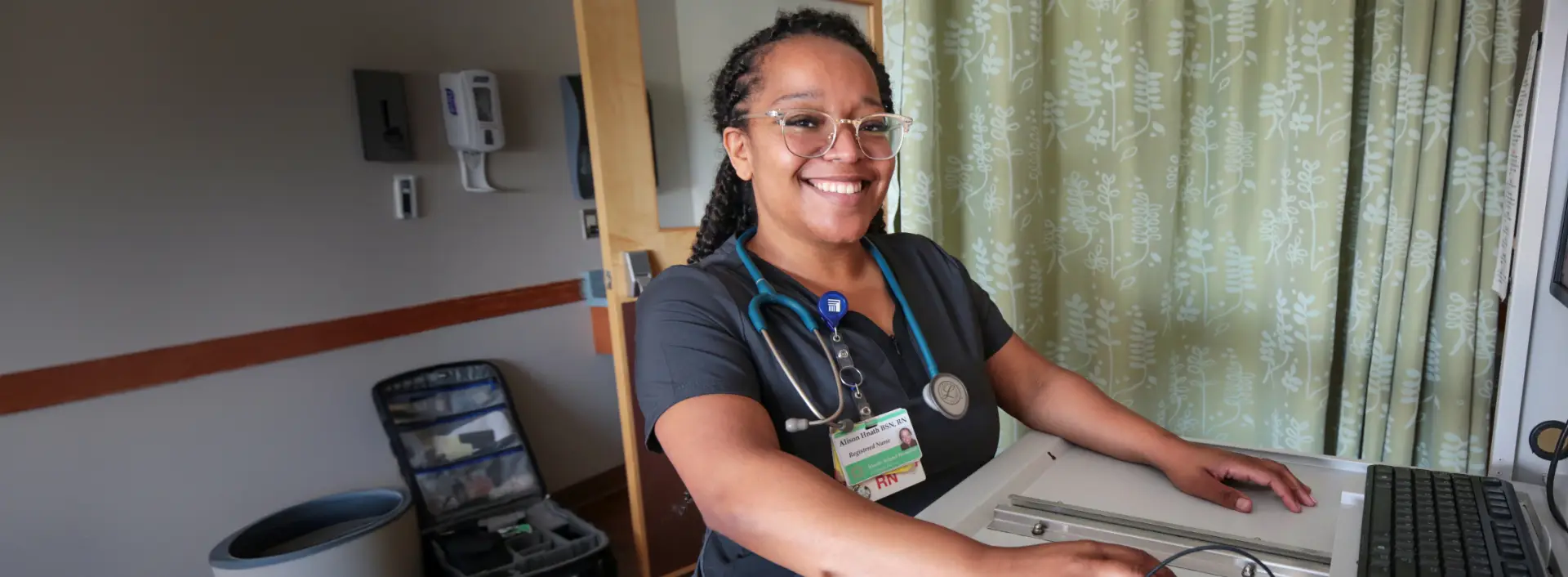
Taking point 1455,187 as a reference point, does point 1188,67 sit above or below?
above

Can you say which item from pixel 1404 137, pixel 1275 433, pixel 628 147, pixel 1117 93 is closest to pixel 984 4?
pixel 1117 93

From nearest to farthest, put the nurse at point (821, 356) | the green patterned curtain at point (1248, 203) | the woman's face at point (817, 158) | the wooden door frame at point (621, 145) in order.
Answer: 1. the nurse at point (821, 356)
2. the woman's face at point (817, 158)
3. the green patterned curtain at point (1248, 203)
4. the wooden door frame at point (621, 145)

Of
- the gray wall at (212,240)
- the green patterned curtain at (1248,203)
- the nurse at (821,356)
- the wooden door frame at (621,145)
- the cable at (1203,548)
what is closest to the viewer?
the cable at (1203,548)

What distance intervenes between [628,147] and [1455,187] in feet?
5.92

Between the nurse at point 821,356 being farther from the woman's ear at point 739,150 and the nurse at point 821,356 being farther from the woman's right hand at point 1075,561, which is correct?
the woman's right hand at point 1075,561

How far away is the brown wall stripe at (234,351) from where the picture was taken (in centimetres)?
186

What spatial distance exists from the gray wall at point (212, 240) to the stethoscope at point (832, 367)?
5.86 feet

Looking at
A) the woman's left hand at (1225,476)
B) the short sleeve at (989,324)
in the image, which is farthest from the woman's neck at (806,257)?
the woman's left hand at (1225,476)

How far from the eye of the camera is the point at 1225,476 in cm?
94

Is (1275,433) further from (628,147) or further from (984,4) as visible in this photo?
(628,147)

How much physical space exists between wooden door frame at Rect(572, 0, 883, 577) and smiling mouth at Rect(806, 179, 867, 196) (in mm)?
718

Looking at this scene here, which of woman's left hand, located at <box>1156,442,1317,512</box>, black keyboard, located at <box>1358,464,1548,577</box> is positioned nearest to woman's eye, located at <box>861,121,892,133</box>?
woman's left hand, located at <box>1156,442,1317,512</box>

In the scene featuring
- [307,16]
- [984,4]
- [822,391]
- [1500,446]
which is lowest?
[1500,446]

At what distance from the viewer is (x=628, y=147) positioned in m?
1.82
